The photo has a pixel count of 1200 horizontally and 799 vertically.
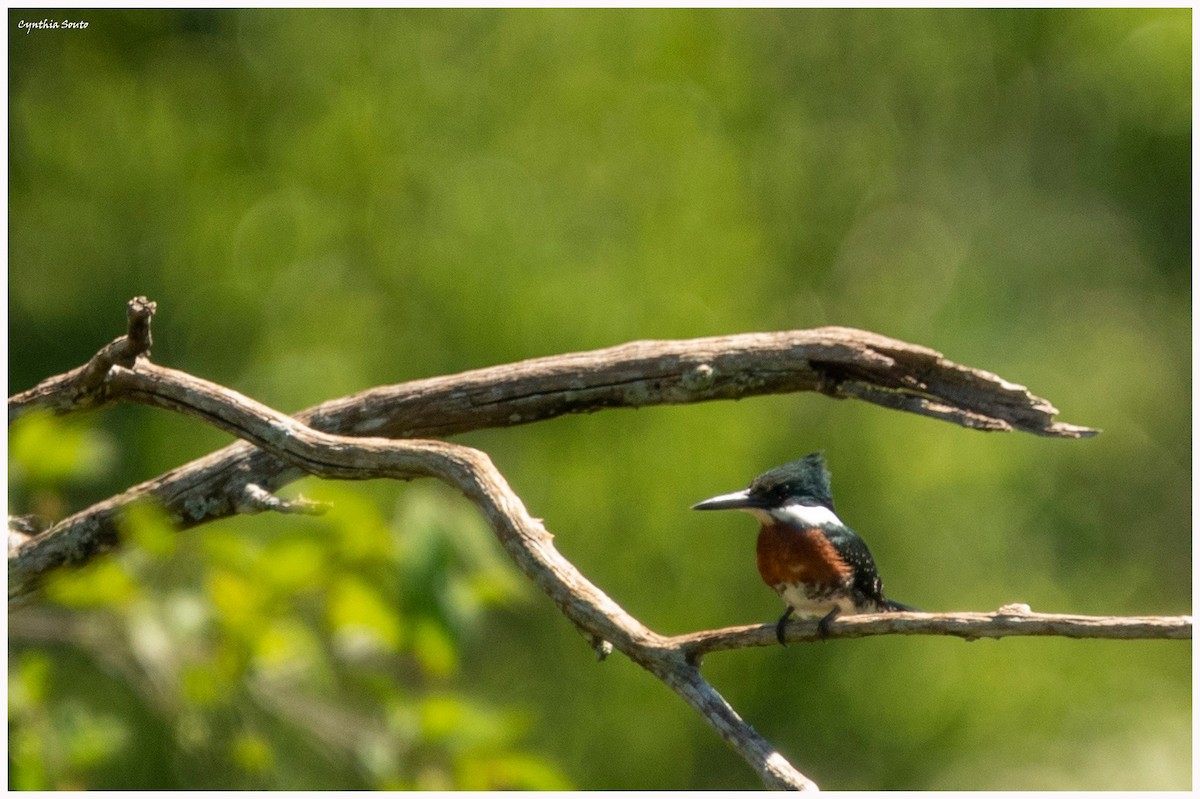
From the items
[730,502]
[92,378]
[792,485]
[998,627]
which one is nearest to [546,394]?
[730,502]

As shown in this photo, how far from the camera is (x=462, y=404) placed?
3.12m

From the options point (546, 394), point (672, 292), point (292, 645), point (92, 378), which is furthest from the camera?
point (672, 292)

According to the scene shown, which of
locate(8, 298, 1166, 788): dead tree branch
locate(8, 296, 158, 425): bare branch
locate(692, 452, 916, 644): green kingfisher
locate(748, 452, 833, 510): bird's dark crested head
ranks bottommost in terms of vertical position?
locate(692, 452, 916, 644): green kingfisher

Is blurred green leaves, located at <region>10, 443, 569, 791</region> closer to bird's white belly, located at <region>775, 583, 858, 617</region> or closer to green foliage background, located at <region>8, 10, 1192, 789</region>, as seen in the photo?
bird's white belly, located at <region>775, 583, 858, 617</region>

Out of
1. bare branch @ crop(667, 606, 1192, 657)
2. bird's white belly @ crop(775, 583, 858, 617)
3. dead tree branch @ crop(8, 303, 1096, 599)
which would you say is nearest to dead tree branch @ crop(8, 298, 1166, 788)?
dead tree branch @ crop(8, 303, 1096, 599)

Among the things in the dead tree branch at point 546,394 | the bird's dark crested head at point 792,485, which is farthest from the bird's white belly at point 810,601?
the dead tree branch at point 546,394

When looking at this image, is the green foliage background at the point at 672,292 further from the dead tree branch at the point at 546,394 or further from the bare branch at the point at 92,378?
the bare branch at the point at 92,378

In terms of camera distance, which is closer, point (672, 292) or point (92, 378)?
point (92, 378)

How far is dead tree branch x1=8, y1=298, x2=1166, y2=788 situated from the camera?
8.78ft

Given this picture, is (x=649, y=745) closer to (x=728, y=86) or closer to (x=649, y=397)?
(x=728, y=86)

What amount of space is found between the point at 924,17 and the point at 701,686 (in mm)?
8181

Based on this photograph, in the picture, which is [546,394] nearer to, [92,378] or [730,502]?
[730,502]

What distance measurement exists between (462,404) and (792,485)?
86cm

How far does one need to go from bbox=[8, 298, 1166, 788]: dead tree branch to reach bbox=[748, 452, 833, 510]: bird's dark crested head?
0.78 ft
